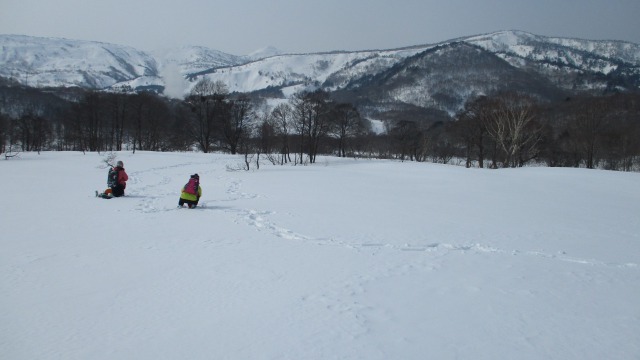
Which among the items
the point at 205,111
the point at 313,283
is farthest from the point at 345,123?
the point at 313,283

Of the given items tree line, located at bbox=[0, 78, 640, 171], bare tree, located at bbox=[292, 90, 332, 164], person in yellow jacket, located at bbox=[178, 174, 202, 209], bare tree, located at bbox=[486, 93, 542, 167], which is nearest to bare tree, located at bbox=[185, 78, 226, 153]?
tree line, located at bbox=[0, 78, 640, 171]

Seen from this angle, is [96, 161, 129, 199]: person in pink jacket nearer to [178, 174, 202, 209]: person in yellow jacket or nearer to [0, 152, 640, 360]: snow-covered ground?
[0, 152, 640, 360]: snow-covered ground

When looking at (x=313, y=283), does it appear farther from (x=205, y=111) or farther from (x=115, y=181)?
(x=205, y=111)

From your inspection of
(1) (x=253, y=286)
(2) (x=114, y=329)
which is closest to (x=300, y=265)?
Result: (1) (x=253, y=286)

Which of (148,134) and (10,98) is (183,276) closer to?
(148,134)

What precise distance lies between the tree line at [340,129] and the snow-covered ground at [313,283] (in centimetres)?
2503

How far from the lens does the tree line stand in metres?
43.5

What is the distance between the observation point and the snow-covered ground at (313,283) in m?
3.91

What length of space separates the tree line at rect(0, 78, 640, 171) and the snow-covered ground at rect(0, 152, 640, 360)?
25.0 m

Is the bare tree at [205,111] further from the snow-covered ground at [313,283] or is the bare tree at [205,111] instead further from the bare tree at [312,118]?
the snow-covered ground at [313,283]

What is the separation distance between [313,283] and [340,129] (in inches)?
1902

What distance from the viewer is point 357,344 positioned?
389 cm

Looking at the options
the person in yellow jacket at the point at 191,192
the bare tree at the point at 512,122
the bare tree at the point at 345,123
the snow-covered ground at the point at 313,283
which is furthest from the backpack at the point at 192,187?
the bare tree at the point at 345,123

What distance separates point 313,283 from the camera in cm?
556
